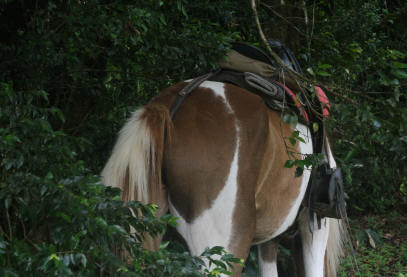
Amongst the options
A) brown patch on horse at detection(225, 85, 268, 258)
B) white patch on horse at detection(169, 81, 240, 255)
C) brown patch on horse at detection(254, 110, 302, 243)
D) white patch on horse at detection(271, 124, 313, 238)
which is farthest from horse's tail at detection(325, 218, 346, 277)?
white patch on horse at detection(169, 81, 240, 255)

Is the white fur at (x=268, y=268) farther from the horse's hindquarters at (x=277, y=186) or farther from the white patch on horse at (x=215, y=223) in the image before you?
the white patch on horse at (x=215, y=223)

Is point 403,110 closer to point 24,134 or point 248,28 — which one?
point 24,134

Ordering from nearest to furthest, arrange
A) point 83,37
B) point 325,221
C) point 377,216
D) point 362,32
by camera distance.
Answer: point 83,37 < point 325,221 < point 362,32 < point 377,216

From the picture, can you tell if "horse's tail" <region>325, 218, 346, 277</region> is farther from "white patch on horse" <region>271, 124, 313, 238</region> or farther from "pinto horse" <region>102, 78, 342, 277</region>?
"pinto horse" <region>102, 78, 342, 277</region>

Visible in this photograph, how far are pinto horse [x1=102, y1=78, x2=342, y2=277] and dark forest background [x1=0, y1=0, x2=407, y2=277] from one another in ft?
0.88

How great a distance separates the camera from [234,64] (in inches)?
121

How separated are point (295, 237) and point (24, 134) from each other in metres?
2.21

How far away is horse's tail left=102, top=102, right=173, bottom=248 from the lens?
223 centimetres

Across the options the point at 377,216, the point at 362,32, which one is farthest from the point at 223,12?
the point at 377,216

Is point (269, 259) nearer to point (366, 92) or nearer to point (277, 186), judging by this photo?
point (277, 186)

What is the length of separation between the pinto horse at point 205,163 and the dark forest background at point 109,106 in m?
0.27

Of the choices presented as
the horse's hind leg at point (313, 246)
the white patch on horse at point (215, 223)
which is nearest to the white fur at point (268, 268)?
the horse's hind leg at point (313, 246)

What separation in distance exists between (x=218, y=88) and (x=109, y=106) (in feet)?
4.59

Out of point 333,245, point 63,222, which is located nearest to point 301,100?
point 333,245
